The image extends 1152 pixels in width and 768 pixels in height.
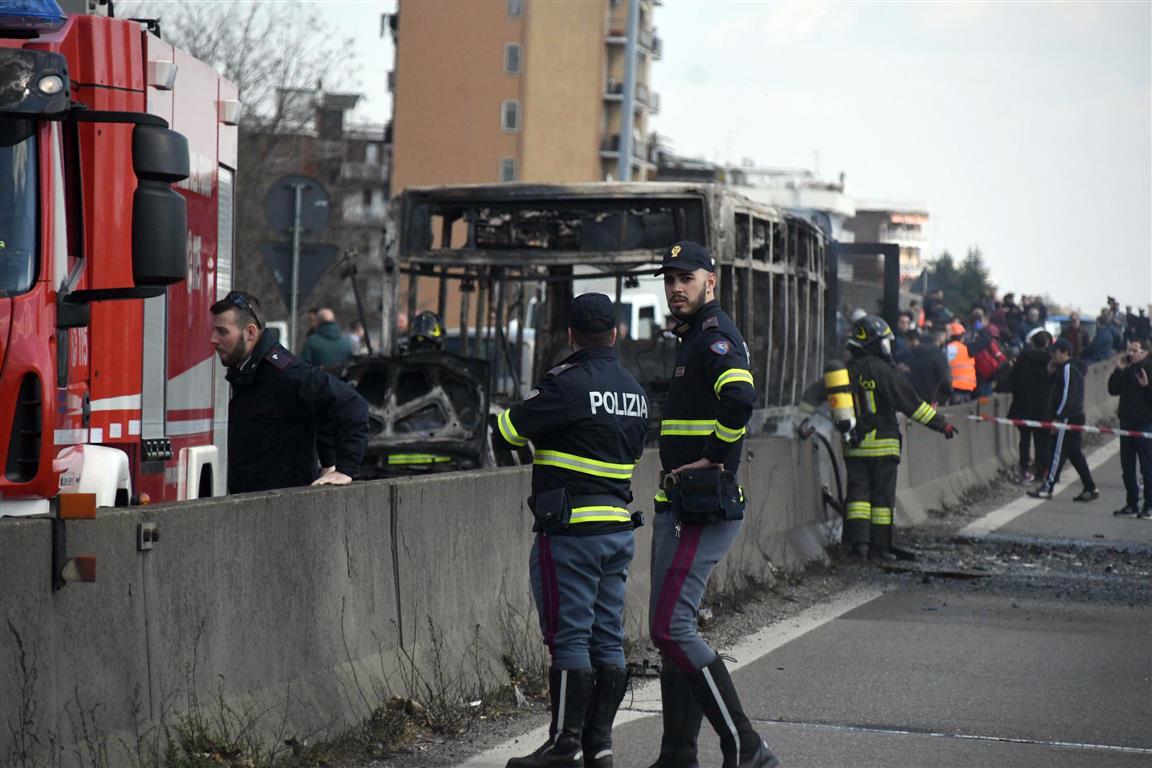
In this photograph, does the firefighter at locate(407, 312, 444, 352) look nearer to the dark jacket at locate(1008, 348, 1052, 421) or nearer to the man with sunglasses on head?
the man with sunglasses on head

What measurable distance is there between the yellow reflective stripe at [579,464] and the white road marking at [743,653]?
3.78ft

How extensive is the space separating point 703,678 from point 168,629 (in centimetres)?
190

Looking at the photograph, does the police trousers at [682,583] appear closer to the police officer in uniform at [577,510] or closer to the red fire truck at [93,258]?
the police officer in uniform at [577,510]

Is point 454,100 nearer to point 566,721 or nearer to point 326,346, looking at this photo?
point 326,346

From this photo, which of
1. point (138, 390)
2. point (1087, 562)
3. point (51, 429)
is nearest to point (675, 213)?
point (1087, 562)

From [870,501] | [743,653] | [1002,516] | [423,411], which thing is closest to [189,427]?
[743,653]

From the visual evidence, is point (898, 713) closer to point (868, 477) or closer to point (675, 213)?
point (868, 477)

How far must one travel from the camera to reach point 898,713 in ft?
29.7

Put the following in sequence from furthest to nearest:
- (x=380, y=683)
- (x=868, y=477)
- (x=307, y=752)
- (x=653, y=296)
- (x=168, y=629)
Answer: (x=653, y=296)
(x=868, y=477)
(x=380, y=683)
(x=307, y=752)
(x=168, y=629)

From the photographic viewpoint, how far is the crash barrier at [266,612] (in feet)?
19.5

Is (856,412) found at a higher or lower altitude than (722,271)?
lower

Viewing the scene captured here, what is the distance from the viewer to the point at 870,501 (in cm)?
1614

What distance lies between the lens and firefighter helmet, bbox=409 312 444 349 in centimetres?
1697

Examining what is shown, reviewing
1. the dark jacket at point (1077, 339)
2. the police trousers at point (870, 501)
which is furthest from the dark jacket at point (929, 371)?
the dark jacket at point (1077, 339)
